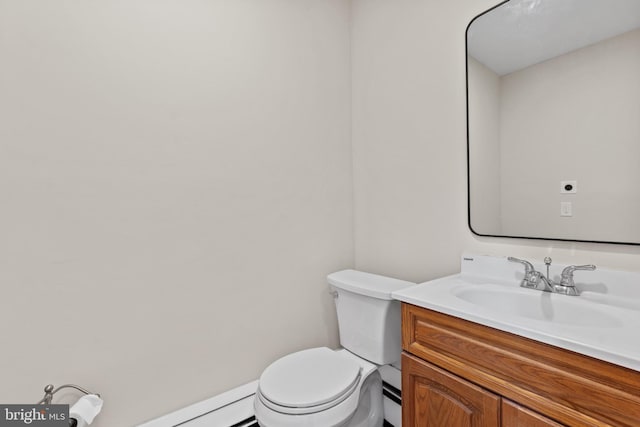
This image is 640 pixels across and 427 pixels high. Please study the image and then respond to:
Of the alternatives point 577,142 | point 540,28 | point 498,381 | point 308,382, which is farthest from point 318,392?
point 540,28

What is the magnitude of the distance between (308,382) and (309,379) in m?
0.02

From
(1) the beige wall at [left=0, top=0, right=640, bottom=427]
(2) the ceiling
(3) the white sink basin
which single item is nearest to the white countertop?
(3) the white sink basin

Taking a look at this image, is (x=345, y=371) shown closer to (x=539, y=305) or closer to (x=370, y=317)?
(x=370, y=317)

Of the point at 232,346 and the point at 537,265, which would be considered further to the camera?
the point at 232,346

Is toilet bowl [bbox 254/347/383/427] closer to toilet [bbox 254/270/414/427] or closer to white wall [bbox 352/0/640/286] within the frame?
toilet [bbox 254/270/414/427]

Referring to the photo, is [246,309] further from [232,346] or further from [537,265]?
[537,265]

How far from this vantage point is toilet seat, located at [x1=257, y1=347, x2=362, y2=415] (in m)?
1.15

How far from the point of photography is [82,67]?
4.03 feet

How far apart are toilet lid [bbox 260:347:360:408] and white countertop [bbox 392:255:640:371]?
1.39 ft

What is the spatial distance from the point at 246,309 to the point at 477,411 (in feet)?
3.57

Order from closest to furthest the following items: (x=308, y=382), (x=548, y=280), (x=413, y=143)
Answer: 1. (x=548, y=280)
2. (x=308, y=382)
3. (x=413, y=143)

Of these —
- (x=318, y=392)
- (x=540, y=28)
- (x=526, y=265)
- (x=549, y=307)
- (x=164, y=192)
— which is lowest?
(x=318, y=392)

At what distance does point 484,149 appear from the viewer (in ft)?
4.51

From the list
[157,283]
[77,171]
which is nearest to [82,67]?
[77,171]
